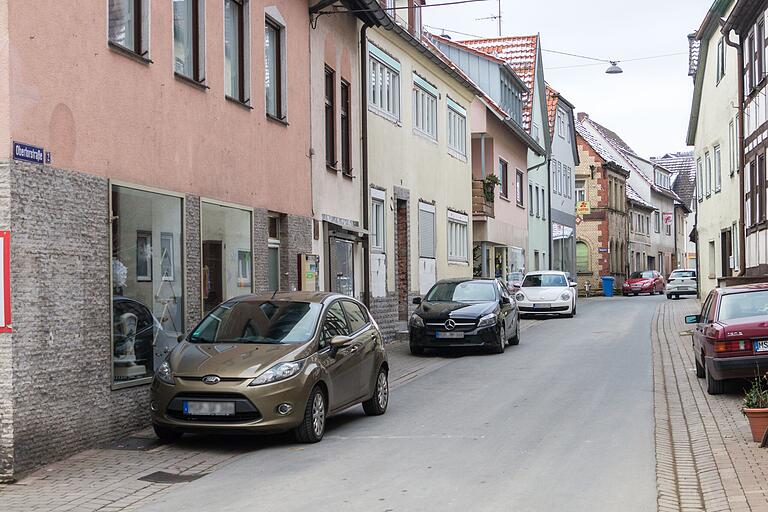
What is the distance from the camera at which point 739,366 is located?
520 inches

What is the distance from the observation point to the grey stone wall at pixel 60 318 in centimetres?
983

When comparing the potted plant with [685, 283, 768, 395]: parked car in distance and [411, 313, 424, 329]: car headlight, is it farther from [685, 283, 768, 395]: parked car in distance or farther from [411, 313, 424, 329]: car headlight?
[411, 313, 424, 329]: car headlight

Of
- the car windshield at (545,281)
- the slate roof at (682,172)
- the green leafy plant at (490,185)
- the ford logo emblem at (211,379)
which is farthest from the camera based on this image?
the slate roof at (682,172)

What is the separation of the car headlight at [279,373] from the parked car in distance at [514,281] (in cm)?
2661

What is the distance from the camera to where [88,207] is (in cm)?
1123

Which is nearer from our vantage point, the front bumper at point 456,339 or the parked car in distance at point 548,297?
the front bumper at point 456,339

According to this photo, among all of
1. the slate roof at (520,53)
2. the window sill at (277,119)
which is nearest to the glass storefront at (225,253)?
the window sill at (277,119)

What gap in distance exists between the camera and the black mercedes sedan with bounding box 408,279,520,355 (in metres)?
21.4

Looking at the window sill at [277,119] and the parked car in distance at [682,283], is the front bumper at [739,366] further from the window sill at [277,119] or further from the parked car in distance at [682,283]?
the parked car in distance at [682,283]

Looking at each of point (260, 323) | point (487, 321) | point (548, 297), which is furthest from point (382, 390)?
point (548, 297)

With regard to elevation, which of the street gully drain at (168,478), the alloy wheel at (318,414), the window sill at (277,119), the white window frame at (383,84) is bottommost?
the street gully drain at (168,478)

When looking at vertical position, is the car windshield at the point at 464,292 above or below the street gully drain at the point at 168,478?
above

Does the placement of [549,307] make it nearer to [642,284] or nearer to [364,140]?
[364,140]

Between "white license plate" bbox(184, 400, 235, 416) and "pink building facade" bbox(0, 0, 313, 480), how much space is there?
1.20 meters
